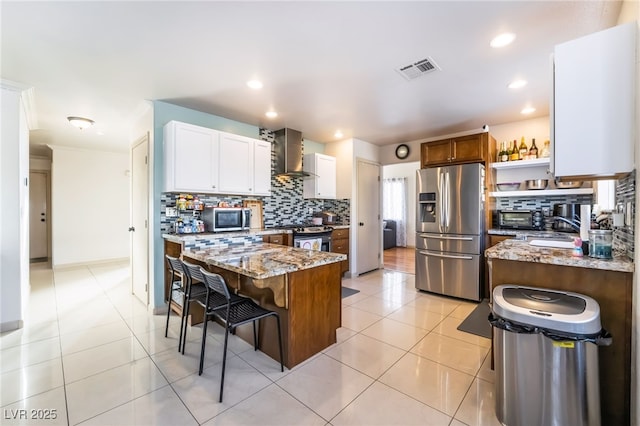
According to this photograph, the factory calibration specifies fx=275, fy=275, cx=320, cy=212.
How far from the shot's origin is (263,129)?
4.36m

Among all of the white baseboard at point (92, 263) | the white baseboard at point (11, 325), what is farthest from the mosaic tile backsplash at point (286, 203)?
the white baseboard at point (92, 263)

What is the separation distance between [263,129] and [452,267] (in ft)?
11.3

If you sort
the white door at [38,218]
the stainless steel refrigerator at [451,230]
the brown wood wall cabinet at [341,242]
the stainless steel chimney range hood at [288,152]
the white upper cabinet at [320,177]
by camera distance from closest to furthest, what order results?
the stainless steel refrigerator at [451,230] < the stainless steel chimney range hood at [288,152] < the brown wood wall cabinet at [341,242] < the white upper cabinet at [320,177] < the white door at [38,218]

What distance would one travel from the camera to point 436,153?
13.5 feet

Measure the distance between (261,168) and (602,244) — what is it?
3.56 metres

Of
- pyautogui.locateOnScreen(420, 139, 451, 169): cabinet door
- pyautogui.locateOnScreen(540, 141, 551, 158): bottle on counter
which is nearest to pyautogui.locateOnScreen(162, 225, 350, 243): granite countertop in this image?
pyautogui.locateOnScreen(420, 139, 451, 169): cabinet door

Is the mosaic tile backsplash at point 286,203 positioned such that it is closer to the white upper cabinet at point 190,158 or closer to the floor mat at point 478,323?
the white upper cabinet at point 190,158

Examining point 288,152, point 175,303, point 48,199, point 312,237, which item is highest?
point 288,152

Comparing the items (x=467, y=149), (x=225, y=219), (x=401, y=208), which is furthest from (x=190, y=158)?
(x=401, y=208)

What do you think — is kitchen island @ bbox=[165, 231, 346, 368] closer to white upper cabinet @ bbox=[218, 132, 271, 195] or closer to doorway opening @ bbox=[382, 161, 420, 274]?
white upper cabinet @ bbox=[218, 132, 271, 195]

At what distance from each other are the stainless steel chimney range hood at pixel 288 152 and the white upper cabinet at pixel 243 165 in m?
0.35

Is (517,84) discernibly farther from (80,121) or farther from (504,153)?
(80,121)

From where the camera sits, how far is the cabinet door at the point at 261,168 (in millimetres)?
3932

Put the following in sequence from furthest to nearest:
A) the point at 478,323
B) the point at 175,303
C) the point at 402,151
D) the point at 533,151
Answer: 1. the point at 402,151
2. the point at 533,151
3. the point at 175,303
4. the point at 478,323
